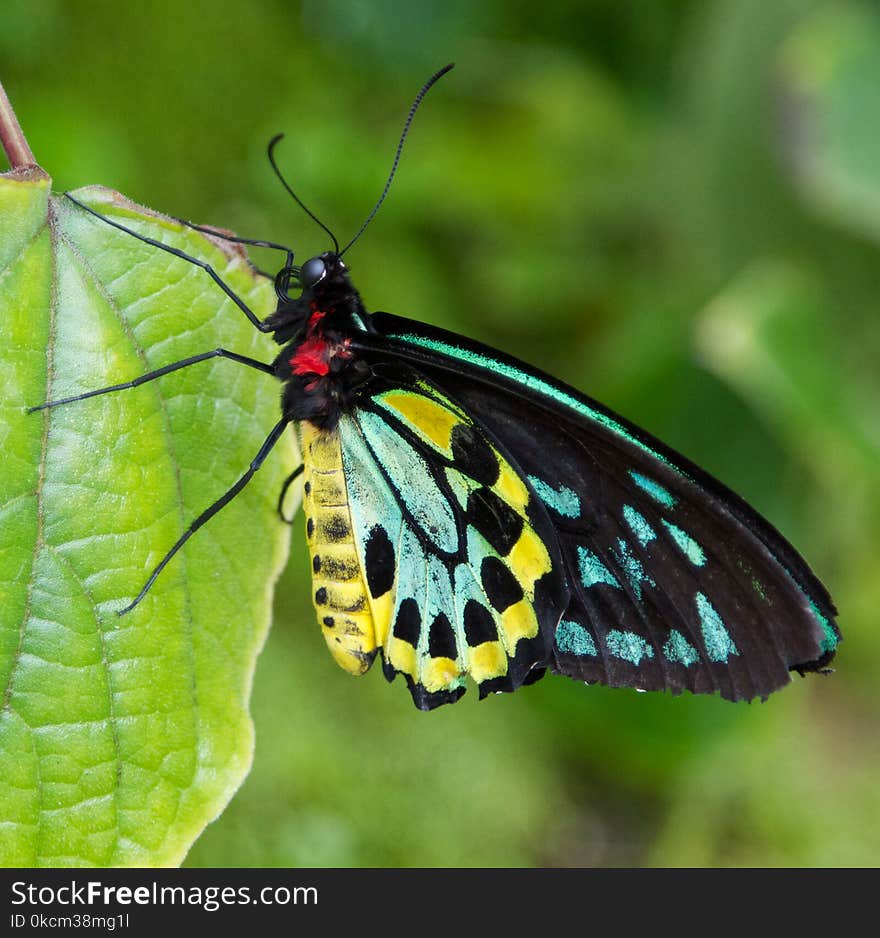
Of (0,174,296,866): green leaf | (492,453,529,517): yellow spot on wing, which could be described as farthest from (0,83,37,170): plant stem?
(492,453,529,517): yellow spot on wing

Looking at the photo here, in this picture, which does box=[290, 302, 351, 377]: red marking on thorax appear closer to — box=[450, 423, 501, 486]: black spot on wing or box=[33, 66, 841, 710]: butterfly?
box=[33, 66, 841, 710]: butterfly

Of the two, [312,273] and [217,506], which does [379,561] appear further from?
[312,273]

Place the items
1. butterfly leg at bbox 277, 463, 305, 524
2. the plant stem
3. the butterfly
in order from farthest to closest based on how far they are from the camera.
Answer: the butterfly → butterfly leg at bbox 277, 463, 305, 524 → the plant stem

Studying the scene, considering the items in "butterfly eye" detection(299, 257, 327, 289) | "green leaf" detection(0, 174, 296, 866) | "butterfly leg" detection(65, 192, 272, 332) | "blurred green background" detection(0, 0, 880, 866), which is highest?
"blurred green background" detection(0, 0, 880, 866)

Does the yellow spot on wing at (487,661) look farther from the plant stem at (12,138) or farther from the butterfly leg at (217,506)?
the plant stem at (12,138)

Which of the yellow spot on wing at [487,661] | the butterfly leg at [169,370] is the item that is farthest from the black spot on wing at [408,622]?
the butterfly leg at [169,370]

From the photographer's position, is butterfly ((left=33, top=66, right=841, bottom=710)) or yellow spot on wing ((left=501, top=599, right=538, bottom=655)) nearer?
butterfly ((left=33, top=66, right=841, bottom=710))

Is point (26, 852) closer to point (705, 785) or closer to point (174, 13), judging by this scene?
point (174, 13)

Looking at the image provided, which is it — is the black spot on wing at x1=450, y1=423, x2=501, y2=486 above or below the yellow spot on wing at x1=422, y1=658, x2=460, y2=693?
above
